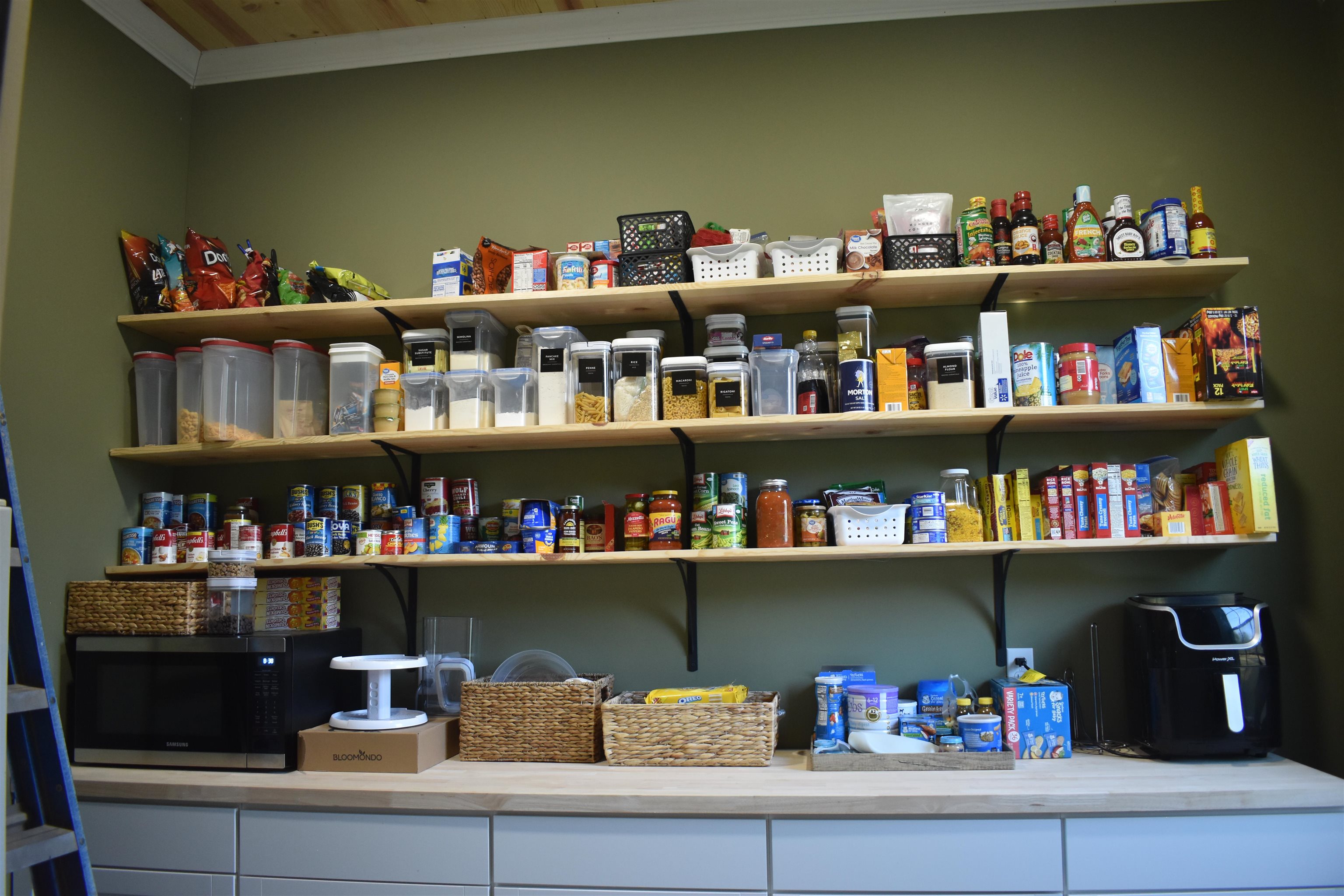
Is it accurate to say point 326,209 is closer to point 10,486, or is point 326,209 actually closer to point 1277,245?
point 10,486

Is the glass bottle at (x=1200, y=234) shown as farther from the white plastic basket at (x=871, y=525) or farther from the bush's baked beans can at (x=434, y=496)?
the bush's baked beans can at (x=434, y=496)

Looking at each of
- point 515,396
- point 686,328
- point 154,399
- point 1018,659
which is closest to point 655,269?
point 686,328

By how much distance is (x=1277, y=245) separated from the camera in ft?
8.84

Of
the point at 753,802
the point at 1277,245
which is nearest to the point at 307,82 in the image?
the point at 753,802

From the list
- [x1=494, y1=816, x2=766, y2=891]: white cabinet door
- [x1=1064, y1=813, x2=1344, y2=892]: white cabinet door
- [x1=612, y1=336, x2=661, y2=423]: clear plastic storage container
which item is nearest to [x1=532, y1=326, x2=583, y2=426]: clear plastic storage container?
[x1=612, y1=336, x2=661, y2=423]: clear plastic storage container

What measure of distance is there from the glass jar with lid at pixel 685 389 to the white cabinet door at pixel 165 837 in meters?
1.56

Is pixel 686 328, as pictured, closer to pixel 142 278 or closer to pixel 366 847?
pixel 366 847

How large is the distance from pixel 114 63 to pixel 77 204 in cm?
54

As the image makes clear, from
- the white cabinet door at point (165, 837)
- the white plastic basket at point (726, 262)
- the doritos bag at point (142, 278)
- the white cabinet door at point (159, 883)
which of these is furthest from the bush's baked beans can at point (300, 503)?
the white plastic basket at point (726, 262)

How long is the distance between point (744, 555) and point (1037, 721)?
2.99ft

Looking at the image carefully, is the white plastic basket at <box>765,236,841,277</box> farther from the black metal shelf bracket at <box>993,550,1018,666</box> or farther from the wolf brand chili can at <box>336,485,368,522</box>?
the wolf brand chili can at <box>336,485,368,522</box>

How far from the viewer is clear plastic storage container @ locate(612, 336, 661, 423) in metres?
2.59

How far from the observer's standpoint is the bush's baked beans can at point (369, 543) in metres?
2.71

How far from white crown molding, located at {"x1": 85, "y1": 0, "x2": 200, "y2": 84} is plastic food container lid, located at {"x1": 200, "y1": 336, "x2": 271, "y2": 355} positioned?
3.56 ft
